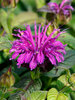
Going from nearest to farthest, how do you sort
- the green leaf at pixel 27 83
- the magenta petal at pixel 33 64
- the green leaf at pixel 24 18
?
the magenta petal at pixel 33 64 → the green leaf at pixel 27 83 → the green leaf at pixel 24 18

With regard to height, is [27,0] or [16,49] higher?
[16,49]

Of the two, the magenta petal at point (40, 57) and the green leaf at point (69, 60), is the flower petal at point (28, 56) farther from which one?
the green leaf at point (69, 60)

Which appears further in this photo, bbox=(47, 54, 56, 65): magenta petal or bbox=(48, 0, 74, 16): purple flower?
bbox=(48, 0, 74, 16): purple flower

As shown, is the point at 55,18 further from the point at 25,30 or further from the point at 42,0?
the point at 42,0

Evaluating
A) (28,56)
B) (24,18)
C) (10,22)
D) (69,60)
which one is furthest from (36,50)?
(24,18)

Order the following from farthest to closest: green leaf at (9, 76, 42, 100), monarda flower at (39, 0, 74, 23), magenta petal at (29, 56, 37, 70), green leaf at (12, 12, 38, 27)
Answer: green leaf at (12, 12, 38, 27)
monarda flower at (39, 0, 74, 23)
green leaf at (9, 76, 42, 100)
magenta petal at (29, 56, 37, 70)

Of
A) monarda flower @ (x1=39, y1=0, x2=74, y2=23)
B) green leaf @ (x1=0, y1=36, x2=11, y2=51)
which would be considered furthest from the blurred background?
monarda flower @ (x1=39, y1=0, x2=74, y2=23)

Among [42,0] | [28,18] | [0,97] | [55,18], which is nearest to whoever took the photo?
[0,97]

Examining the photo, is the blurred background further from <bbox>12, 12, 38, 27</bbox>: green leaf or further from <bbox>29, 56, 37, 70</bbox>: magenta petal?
<bbox>29, 56, 37, 70</bbox>: magenta petal

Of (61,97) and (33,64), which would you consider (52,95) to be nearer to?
(61,97)

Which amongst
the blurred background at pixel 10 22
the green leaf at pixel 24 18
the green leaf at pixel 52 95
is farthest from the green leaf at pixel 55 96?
the green leaf at pixel 24 18

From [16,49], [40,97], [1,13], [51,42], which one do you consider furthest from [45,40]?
[1,13]
